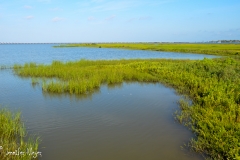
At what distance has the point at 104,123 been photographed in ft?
22.5

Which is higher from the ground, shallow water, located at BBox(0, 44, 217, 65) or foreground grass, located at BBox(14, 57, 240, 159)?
shallow water, located at BBox(0, 44, 217, 65)

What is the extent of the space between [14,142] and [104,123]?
2804mm

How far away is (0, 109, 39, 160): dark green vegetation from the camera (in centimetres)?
445

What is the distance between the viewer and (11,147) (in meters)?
4.71

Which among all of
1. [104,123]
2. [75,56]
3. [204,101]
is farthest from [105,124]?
[75,56]

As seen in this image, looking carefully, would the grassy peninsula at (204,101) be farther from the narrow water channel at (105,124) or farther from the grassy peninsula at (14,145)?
the grassy peninsula at (14,145)

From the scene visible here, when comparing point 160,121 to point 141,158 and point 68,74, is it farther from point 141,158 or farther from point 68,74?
point 68,74

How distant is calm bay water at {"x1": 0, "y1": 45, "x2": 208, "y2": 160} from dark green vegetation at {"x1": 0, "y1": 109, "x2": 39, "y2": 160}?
0.34 metres

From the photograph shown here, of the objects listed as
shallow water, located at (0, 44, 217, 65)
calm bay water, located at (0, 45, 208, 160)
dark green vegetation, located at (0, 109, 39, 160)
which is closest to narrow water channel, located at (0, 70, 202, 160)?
calm bay water, located at (0, 45, 208, 160)

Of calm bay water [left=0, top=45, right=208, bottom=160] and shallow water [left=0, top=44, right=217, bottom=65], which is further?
shallow water [left=0, top=44, right=217, bottom=65]

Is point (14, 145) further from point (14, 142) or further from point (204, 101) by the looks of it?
point (204, 101)

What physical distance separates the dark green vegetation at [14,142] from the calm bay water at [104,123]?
0.34m

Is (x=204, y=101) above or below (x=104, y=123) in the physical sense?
above

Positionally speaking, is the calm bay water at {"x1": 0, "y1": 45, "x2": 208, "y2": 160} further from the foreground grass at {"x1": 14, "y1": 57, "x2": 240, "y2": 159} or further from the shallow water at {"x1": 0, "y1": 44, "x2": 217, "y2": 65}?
the shallow water at {"x1": 0, "y1": 44, "x2": 217, "y2": 65}
